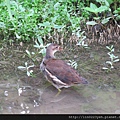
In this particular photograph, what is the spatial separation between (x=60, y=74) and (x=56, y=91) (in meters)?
0.30

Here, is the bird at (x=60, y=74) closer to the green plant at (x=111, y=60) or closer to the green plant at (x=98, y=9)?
the green plant at (x=111, y=60)

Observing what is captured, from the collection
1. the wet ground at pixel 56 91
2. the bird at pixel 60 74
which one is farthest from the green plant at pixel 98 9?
the bird at pixel 60 74

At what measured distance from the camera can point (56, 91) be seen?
544 cm

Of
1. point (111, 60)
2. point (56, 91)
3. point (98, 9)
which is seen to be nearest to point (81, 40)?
point (98, 9)

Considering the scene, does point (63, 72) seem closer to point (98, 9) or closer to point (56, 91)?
point (56, 91)

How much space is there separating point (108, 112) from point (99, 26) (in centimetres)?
248

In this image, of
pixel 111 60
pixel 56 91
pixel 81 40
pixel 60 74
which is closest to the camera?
pixel 60 74

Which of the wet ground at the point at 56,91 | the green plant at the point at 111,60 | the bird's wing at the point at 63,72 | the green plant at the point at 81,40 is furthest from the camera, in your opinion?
the green plant at the point at 81,40

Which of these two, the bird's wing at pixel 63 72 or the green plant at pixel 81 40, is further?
the green plant at pixel 81 40

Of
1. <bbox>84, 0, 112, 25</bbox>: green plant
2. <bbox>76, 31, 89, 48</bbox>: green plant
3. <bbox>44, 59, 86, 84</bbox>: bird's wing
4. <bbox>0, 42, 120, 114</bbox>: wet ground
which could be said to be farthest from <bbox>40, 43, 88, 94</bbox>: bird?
<bbox>84, 0, 112, 25</bbox>: green plant

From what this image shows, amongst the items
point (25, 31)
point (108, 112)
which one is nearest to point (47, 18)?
point (25, 31)

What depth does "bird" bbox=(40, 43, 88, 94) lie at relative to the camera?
5184 millimetres

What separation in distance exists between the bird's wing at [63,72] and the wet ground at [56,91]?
246 mm

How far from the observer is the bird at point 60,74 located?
17.0 feet
